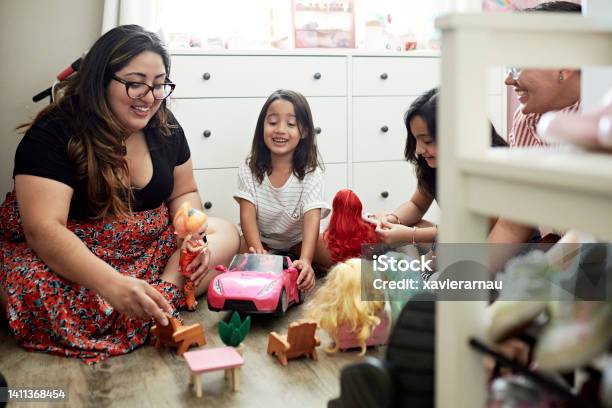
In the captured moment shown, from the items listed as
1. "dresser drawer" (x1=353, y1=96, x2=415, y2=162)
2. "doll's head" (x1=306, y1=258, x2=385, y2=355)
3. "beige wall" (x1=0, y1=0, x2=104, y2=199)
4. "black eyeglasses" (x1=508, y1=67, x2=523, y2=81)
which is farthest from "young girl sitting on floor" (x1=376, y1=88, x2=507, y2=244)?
"beige wall" (x1=0, y1=0, x2=104, y2=199)

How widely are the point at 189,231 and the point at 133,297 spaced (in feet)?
0.93

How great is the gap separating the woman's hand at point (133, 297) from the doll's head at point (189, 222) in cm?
25

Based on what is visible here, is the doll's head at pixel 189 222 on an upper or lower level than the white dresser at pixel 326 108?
lower

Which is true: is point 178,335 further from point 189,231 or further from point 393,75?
point 393,75

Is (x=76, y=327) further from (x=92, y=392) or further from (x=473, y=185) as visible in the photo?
(x=473, y=185)

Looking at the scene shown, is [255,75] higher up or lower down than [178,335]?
higher up

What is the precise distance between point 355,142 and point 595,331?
6.14ft

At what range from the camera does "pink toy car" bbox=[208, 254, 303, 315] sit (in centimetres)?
153

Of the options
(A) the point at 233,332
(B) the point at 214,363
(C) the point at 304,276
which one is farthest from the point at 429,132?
(B) the point at 214,363

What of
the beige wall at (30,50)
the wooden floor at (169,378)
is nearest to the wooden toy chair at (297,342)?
the wooden floor at (169,378)

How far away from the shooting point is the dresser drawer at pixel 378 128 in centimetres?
246

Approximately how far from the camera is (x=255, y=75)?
7.64 ft

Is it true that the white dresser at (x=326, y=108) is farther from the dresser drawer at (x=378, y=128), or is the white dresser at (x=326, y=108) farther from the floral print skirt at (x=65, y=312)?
the floral print skirt at (x=65, y=312)

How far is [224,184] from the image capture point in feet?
7.64
